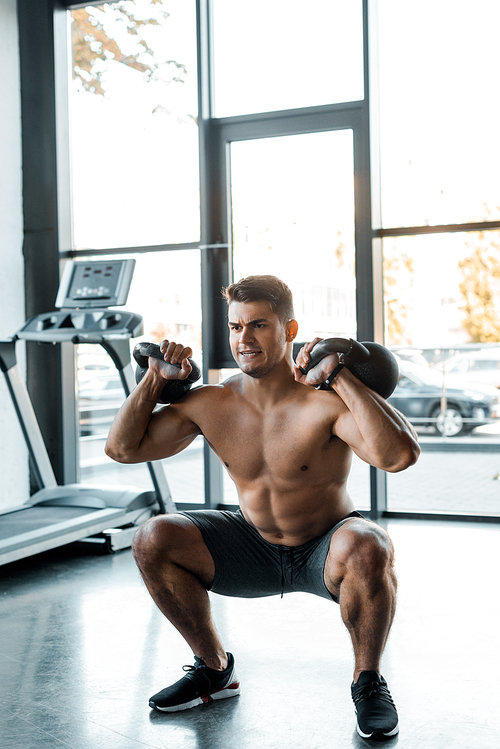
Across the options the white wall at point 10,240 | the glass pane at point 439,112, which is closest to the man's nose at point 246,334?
the glass pane at point 439,112

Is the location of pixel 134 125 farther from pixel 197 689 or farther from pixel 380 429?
pixel 197 689

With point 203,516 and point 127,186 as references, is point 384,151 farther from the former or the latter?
point 203,516

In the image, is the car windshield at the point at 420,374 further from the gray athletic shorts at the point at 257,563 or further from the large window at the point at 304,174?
the gray athletic shorts at the point at 257,563

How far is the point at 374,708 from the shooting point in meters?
1.67

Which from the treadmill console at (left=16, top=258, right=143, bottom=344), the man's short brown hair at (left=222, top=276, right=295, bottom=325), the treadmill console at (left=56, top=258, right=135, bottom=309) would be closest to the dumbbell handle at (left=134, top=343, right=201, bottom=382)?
the man's short brown hair at (left=222, top=276, right=295, bottom=325)

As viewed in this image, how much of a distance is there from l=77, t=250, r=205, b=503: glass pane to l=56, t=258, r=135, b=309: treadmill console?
0.54m

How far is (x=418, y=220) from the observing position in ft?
12.7

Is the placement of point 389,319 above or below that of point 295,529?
above

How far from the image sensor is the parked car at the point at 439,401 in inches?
171

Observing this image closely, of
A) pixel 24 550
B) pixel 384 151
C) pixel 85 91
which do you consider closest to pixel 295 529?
pixel 24 550

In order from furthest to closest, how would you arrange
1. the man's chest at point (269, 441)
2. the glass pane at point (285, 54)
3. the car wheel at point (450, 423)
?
the car wheel at point (450, 423) → the glass pane at point (285, 54) → the man's chest at point (269, 441)

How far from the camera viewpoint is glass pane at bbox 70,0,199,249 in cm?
416

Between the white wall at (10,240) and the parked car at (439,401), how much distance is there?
2.24 metres

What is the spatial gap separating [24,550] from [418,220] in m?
2.51
